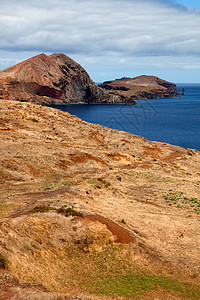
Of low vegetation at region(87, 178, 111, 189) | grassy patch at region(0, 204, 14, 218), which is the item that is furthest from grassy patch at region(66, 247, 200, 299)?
low vegetation at region(87, 178, 111, 189)

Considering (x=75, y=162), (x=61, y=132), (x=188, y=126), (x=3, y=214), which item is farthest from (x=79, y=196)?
(x=188, y=126)

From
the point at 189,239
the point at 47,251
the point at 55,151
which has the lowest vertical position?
the point at 189,239

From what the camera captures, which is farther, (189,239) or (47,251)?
(189,239)

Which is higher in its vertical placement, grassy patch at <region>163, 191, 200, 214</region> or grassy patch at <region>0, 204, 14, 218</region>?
grassy patch at <region>0, 204, 14, 218</region>

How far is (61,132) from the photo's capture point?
7338 cm

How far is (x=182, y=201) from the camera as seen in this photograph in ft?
140

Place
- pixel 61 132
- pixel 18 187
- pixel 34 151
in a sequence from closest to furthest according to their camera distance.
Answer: pixel 18 187 → pixel 34 151 → pixel 61 132

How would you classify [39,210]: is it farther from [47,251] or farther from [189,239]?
[189,239]

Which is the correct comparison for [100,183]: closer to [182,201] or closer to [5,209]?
[182,201]

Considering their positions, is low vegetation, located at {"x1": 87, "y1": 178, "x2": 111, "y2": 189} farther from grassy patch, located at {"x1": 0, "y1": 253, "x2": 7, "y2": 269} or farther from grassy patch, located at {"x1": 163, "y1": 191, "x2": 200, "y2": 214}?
grassy patch, located at {"x1": 0, "y1": 253, "x2": 7, "y2": 269}

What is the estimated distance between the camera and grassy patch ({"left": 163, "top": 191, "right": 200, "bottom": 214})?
40.6m

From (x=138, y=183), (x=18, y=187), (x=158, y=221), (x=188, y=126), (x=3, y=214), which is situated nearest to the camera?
(x=3, y=214)

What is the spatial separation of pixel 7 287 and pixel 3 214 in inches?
493

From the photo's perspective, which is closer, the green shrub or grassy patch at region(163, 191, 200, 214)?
the green shrub
